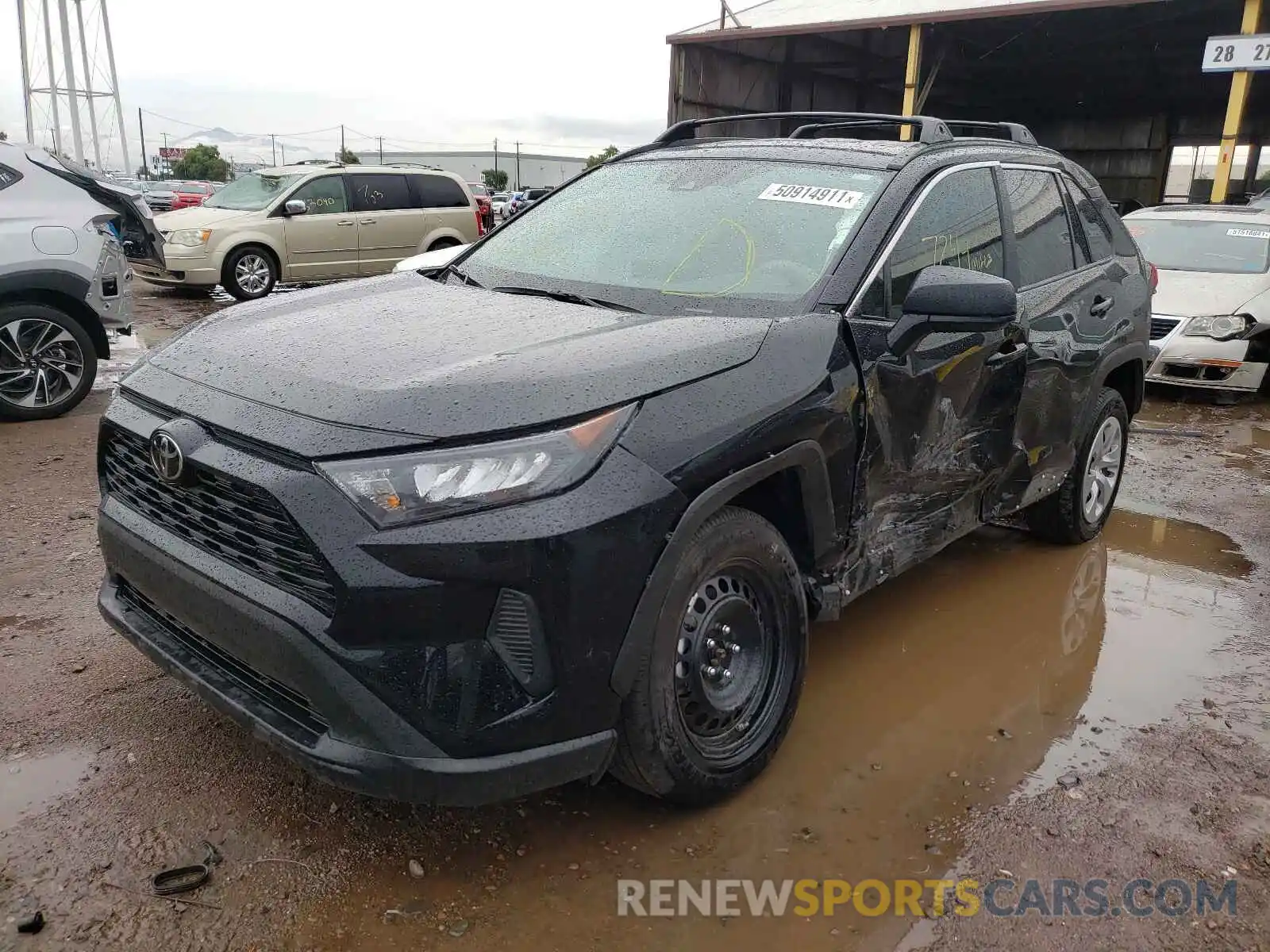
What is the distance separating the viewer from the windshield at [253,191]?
13148 mm

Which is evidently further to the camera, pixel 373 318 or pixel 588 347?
pixel 373 318

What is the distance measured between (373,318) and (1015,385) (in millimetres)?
2278

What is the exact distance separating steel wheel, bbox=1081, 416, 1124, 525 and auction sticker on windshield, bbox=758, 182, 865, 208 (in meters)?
2.07

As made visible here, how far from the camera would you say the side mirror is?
290 cm

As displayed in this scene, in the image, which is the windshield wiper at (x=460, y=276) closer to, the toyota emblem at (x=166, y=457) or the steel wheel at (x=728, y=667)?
the toyota emblem at (x=166, y=457)

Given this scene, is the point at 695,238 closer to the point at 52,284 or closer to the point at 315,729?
the point at 315,729

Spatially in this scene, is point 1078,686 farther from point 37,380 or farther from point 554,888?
point 37,380

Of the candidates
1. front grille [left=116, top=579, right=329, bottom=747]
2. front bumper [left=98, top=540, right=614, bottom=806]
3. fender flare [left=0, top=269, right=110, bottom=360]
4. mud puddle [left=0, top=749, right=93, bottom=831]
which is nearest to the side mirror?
front bumper [left=98, top=540, right=614, bottom=806]

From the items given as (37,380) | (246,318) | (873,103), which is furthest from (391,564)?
(873,103)

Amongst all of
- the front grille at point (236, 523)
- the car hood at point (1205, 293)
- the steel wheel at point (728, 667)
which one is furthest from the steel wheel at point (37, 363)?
the car hood at point (1205, 293)

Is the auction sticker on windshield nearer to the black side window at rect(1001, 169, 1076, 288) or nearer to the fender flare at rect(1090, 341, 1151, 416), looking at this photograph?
the black side window at rect(1001, 169, 1076, 288)

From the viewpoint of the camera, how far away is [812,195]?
3.28 m

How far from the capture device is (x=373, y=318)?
289 centimetres

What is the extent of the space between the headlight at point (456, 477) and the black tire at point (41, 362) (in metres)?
5.47
